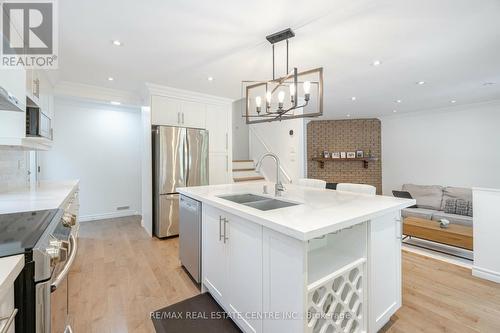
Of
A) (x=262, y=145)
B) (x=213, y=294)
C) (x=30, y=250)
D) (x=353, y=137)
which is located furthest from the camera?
(x=353, y=137)

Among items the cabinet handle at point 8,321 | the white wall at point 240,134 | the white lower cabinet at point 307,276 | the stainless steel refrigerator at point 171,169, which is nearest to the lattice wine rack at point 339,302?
the white lower cabinet at point 307,276

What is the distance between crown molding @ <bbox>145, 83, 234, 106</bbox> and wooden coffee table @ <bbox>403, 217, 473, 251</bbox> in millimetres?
3863

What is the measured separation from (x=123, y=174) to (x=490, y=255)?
18.7ft

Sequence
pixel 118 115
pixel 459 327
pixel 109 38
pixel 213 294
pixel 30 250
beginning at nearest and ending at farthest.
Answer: pixel 30 250 < pixel 459 327 < pixel 213 294 < pixel 109 38 < pixel 118 115

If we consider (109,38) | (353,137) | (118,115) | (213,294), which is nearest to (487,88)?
(353,137)

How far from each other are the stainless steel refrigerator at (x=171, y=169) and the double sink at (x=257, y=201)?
174 centimetres

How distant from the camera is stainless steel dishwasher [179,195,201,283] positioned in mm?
2080

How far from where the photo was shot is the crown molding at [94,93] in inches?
138

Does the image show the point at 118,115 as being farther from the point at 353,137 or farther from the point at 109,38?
the point at 353,137

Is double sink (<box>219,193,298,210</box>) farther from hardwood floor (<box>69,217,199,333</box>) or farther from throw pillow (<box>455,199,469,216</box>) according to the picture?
throw pillow (<box>455,199,469,216</box>)

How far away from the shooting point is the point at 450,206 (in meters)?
4.18

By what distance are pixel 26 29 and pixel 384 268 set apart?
3.49 meters

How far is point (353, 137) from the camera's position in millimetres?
6570

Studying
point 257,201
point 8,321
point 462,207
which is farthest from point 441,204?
point 8,321
